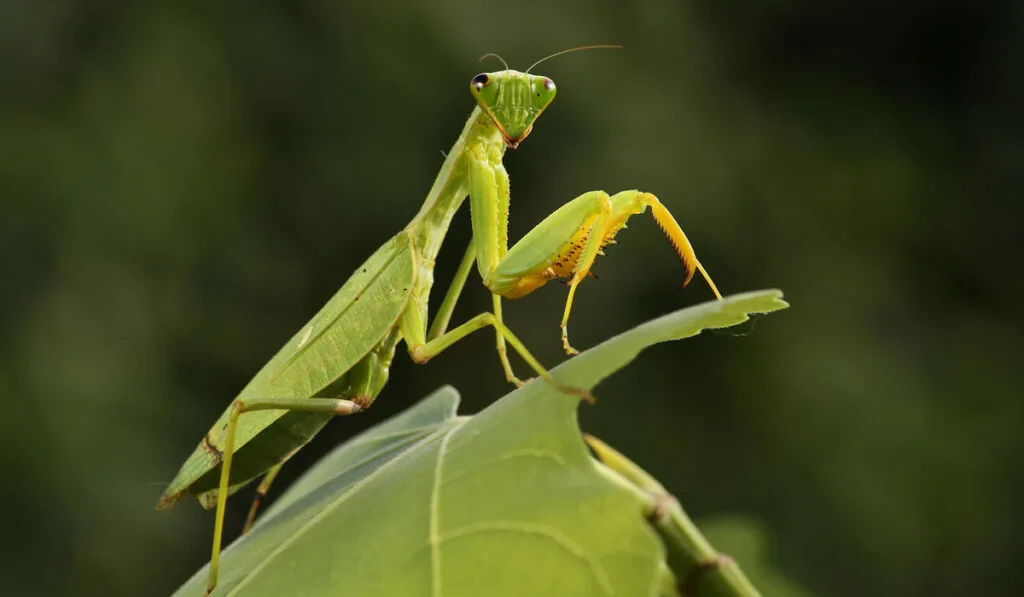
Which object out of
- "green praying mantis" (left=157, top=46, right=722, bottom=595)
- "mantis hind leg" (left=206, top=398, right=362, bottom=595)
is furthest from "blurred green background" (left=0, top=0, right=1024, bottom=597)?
"mantis hind leg" (left=206, top=398, right=362, bottom=595)

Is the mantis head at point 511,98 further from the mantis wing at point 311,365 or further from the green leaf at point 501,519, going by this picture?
the green leaf at point 501,519

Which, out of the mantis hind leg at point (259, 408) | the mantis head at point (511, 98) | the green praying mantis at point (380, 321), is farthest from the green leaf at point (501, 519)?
the mantis head at point (511, 98)

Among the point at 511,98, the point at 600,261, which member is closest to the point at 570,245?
the point at 511,98

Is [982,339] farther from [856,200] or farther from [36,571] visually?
[36,571]

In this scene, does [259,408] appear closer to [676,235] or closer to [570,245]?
[570,245]

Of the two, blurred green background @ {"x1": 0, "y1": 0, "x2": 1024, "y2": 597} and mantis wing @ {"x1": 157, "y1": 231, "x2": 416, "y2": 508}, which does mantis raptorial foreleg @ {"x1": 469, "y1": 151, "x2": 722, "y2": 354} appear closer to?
mantis wing @ {"x1": 157, "y1": 231, "x2": 416, "y2": 508}

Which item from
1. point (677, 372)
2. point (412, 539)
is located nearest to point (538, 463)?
point (412, 539)
